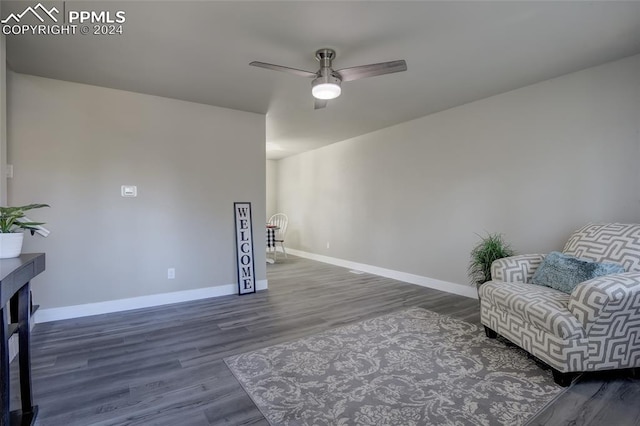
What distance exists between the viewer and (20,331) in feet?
5.38

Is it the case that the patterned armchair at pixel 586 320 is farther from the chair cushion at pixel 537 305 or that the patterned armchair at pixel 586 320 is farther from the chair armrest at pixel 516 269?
the chair armrest at pixel 516 269

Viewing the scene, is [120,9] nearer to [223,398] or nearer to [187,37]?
[187,37]

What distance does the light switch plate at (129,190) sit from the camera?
3529 millimetres

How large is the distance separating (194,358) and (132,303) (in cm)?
169

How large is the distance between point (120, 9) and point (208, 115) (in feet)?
6.47

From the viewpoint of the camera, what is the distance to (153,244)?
3691mm

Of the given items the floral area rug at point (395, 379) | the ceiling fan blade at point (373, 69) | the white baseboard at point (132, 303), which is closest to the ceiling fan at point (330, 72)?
the ceiling fan blade at point (373, 69)

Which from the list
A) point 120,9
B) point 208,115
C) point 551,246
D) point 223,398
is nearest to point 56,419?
point 223,398

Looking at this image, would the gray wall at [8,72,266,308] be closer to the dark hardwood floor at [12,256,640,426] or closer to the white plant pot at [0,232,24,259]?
the dark hardwood floor at [12,256,640,426]

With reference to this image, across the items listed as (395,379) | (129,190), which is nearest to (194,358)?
(395,379)

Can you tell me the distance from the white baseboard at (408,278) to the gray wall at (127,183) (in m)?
2.05

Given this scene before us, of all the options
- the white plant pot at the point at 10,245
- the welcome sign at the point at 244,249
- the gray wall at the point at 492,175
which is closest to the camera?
the white plant pot at the point at 10,245

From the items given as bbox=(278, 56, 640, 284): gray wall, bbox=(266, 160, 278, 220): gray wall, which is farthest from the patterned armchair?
bbox=(266, 160, 278, 220): gray wall

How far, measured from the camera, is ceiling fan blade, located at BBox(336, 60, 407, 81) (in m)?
2.27
